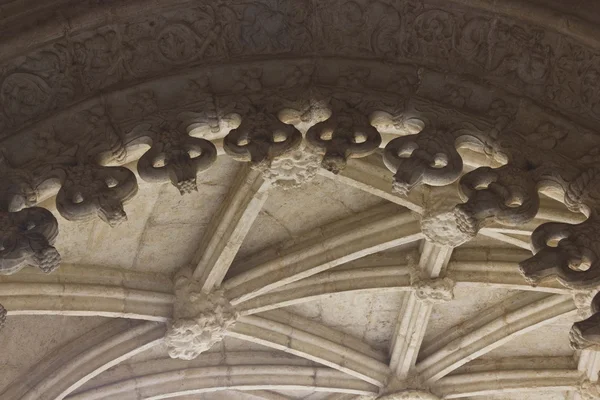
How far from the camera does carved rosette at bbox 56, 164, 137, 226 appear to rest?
4.79m

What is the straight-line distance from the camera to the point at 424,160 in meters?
4.97

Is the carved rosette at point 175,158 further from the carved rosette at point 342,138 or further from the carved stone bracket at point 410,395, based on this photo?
the carved stone bracket at point 410,395

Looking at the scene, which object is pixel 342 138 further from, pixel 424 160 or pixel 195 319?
pixel 195 319

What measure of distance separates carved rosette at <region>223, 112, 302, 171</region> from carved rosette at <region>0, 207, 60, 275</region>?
839mm

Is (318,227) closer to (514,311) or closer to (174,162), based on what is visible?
(514,311)

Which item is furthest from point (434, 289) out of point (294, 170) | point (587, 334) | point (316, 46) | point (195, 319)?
point (587, 334)

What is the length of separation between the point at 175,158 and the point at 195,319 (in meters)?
3.49

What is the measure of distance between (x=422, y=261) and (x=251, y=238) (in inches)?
48.7

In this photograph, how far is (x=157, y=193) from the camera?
794 centimetres

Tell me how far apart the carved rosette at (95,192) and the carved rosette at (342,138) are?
31.4 inches

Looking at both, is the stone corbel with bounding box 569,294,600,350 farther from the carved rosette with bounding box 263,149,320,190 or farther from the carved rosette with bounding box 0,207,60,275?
the carved rosette with bounding box 263,149,320,190

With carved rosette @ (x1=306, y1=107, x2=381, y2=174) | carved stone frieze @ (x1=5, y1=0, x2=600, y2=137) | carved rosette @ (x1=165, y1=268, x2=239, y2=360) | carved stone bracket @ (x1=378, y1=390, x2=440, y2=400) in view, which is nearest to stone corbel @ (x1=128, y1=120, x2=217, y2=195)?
carved stone frieze @ (x1=5, y1=0, x2=600, y2=137)

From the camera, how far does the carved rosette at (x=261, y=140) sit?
5.04 metres

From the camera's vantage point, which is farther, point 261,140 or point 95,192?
point 261,140
